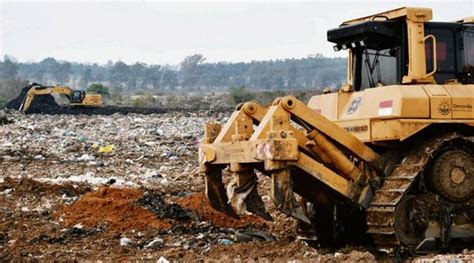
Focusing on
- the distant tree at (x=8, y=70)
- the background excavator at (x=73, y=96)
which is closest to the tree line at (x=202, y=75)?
the distant tree at (x=8, y=70)

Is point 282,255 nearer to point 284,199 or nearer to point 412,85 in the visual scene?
point 284,199

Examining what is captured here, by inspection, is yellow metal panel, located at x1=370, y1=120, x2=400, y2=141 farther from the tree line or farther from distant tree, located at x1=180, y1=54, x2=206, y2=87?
distant tree, located at x1=180, y1=54, x2=206, y2=87

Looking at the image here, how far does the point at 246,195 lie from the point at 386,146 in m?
1.30

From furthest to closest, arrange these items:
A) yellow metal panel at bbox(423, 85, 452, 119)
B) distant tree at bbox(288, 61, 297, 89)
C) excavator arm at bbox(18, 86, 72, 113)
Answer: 1. distant tree at bbox(288, 61, 297, 89)
2. excavator arm at bbox(18, 86, 72, 113)
3. yellow metal panel at bbox(423, 85, 452, 119)

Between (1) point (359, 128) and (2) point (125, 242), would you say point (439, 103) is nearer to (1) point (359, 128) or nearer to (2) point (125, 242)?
(1) point (359, 128)

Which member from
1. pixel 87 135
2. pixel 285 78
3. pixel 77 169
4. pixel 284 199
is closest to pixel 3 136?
pixel 87 135

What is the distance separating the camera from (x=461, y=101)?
7754 millimetres

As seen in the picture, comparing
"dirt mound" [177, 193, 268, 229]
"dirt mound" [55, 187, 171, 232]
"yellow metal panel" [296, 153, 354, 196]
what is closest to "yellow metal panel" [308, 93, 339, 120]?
"yellow metal panel" [296, 153, 354, 196]

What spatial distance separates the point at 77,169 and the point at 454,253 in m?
10.2

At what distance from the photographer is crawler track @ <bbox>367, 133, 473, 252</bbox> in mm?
7328

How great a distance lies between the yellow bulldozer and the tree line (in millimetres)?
98178

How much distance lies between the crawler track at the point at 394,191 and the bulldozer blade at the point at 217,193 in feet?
5.28

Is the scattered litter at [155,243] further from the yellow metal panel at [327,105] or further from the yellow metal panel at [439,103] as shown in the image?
the yellow metal panel at [439,103]

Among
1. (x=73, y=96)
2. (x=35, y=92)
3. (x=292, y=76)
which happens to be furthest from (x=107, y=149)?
(x=292, y=76)
